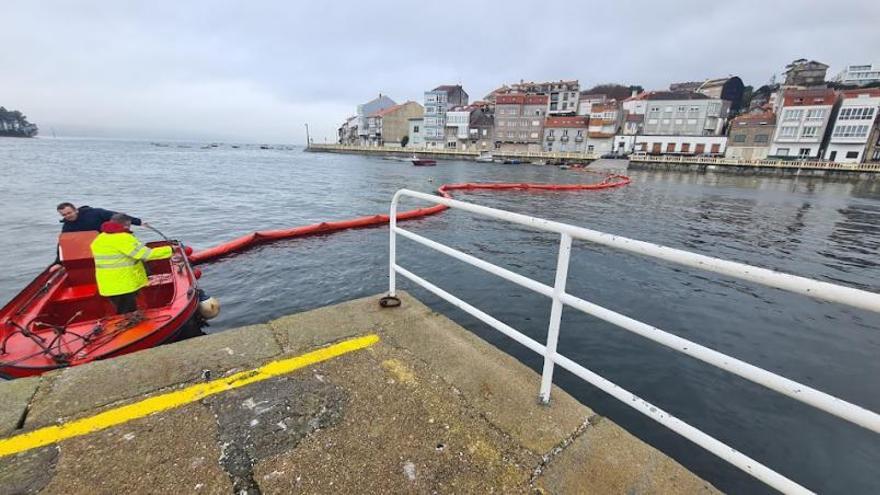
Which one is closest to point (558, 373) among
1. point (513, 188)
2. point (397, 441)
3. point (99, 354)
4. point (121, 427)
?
point (397, 441)

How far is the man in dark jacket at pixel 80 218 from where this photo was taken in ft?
19.7

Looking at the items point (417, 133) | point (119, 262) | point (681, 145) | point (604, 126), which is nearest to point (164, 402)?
point (119, 262)

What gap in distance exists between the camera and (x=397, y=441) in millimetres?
2107

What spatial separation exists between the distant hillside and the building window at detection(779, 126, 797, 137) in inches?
8462

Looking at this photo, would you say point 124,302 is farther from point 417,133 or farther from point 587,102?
point 417,133

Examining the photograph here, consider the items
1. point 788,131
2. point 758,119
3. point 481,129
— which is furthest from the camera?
point 481,129

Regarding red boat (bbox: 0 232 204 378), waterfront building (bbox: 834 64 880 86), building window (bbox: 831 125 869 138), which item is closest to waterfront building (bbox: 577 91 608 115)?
building window (bbox: 831 125 869 138)

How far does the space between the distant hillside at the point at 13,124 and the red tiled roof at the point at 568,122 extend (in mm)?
180190

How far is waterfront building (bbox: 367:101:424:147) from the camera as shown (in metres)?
93.6

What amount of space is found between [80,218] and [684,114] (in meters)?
80.4

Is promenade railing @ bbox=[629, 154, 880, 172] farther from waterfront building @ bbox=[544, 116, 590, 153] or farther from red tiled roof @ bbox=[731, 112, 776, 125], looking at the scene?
waterfront building @ bbox=[544, 116, 590, 153]

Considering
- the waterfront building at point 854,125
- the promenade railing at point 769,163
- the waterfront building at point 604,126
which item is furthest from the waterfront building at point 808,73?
the waterfront building at point 604,126

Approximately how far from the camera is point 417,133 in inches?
3588

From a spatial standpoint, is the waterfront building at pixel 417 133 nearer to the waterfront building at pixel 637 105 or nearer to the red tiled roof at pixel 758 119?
the waterfront building at pixel 637 105
